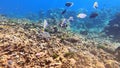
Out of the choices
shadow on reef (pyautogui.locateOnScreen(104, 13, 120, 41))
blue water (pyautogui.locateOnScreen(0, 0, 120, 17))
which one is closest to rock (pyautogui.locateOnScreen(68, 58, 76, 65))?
shadow on reef (pyautogui.locateOnScreen(104, 13, 120, 41))


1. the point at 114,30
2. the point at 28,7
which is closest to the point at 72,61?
the point at 114,30

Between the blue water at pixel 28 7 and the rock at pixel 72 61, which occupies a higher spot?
the blue water at pixel 28 7

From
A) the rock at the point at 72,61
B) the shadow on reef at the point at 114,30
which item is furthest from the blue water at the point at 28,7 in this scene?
the rock at the point at 72,61

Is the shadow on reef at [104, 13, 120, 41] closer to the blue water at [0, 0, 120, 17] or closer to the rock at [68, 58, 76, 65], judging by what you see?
the rock at [68, 58, 76, 65]

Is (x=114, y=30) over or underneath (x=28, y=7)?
underneath

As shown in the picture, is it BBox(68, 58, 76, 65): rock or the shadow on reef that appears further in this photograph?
the shadow on reef

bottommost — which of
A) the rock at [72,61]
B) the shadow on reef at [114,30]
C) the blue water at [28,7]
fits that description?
the rock at [72,61]

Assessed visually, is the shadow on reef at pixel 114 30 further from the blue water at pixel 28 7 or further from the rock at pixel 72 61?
the blue water at pixel 28 7

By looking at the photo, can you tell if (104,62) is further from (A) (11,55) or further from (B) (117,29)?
(B) (117,29)

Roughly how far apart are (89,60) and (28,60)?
2040 mm

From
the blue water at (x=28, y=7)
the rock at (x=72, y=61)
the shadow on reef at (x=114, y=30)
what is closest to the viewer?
the rock at (x=72, y=61)

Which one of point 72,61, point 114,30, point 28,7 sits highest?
point 28,7

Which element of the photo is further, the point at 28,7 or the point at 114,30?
the point at 28,7

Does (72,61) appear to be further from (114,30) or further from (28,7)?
(28,7)
